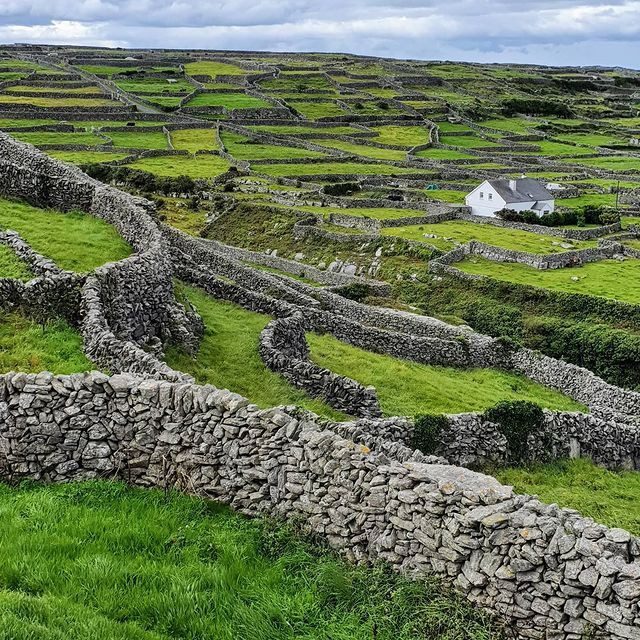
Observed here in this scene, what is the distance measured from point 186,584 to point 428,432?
13595mm

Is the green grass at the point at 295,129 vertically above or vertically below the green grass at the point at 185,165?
above

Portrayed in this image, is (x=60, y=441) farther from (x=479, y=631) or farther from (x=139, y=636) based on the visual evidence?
(x=479, y=631)

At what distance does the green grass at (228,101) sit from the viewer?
550 feet

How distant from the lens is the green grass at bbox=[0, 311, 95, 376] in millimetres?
15742

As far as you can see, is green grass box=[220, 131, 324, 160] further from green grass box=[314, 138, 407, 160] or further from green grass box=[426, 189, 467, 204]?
green grass box=[426, 189, 467, 204]

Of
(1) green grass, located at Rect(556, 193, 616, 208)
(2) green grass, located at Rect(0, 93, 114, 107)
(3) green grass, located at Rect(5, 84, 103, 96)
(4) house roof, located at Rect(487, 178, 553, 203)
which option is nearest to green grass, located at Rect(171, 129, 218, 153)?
(2) green grass, located at Rect(0, 93, 114, 107)

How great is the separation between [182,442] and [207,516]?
3.98 ft

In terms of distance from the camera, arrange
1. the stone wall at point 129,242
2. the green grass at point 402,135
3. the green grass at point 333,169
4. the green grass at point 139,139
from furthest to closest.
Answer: the green grass at point 402,135 < the green grass at point 139,139 < the green grass at point 333,169 < the stone wall at point 129,242

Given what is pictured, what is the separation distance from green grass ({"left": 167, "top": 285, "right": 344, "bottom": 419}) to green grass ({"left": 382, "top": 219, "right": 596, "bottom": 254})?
50.2 m

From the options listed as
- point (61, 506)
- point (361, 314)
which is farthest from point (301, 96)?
point (61, 506)

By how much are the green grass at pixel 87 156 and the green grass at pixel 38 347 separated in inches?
3569

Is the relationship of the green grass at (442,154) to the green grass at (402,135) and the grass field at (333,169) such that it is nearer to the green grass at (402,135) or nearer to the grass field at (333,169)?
the green grass at (402,135)

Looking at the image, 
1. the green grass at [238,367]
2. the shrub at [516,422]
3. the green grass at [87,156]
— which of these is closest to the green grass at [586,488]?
the shrub at [516,422]

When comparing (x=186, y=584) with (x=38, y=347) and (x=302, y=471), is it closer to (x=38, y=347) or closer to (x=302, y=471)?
(x=302, y=471)
